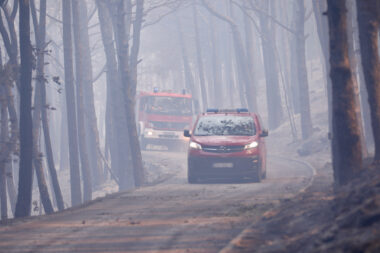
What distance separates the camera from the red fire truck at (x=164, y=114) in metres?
36.7

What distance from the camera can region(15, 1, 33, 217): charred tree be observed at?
56.0 ft

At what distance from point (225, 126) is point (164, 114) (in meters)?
18.3

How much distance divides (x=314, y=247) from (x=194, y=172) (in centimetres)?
1112

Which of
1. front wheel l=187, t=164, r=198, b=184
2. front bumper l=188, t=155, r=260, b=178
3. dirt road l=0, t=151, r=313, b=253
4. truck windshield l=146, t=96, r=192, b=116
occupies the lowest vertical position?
dirt road l=0, t=151, r=313, b=253

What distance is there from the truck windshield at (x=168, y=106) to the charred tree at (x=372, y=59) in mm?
Result: 24518

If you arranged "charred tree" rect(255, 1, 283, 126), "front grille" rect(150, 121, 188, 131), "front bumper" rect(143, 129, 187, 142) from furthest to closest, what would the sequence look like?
"charred tree" rect(255, 1, 283, 126), "front bumper" rect(143, 129, 187, 142), "front grille" rect(150, 121, 188, 131)

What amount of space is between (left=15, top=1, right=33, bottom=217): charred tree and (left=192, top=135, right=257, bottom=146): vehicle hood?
4.68 metres

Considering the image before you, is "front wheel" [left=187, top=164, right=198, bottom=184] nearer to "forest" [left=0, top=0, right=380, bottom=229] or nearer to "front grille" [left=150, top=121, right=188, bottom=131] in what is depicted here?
"forest" [left=0, top=0, right=380, bottom=229]

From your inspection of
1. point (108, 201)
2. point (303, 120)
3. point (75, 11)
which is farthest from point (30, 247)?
point (303, 120)

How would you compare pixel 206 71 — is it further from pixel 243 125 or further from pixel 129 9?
pixel 243 125

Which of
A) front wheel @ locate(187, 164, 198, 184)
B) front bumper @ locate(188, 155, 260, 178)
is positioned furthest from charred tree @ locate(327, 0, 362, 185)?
front wheel @ locate(187, 164, 198, 184)

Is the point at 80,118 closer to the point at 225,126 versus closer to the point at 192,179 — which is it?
the point at 192,179

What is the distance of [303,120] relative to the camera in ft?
113

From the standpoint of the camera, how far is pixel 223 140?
1784 centimetres
